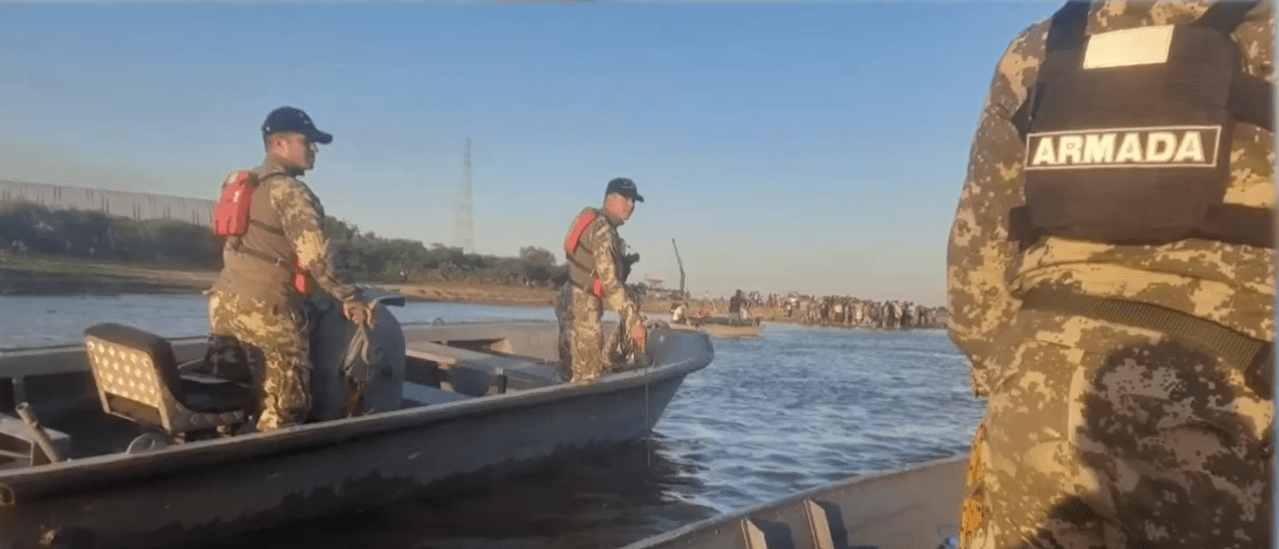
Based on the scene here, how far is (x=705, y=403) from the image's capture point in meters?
12.8

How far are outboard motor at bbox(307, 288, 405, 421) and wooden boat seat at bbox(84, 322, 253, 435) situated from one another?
1.69 feet

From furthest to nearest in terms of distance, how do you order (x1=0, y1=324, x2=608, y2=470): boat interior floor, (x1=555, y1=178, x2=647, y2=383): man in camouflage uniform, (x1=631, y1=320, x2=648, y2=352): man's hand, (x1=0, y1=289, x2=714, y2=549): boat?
(x1=631, y1=320, x2=648, y2=352): man's hand, (x1=555, y1=178, x2=647, y2=383): man in camouflage uniform, (x1=0, y1=324, x2=608, y2=470): boat interior floor, (x1=0, y1=289, x2=714, y2=549): boat

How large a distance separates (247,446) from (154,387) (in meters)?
0.61

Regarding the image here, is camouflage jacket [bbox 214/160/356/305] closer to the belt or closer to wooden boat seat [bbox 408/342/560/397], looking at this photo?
wooden boat seat [bbox 408/342/560/397]

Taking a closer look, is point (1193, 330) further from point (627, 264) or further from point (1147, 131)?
point (627, 264)

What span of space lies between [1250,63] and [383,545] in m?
5.03

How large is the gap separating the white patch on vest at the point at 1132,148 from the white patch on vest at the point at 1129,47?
154 mm

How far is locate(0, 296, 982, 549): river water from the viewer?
19.6 ft

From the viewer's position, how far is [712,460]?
8914 millimetres

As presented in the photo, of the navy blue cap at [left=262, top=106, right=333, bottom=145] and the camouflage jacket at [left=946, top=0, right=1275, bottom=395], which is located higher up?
the navy blue cap at [left=262, top=106, right=333, bottom=145]

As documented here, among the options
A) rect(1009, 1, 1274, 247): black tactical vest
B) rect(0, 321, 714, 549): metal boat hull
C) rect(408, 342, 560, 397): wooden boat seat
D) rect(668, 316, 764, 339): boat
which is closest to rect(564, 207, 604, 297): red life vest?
rect(0, 321, 714, 549): metal boat hull

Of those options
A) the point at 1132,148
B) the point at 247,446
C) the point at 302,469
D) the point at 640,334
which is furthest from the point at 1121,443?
the point at 640,334

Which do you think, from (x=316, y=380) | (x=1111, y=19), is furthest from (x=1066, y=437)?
(x=316, y=380)

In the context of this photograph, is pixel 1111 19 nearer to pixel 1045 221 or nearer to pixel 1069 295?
pixel 1045 221
